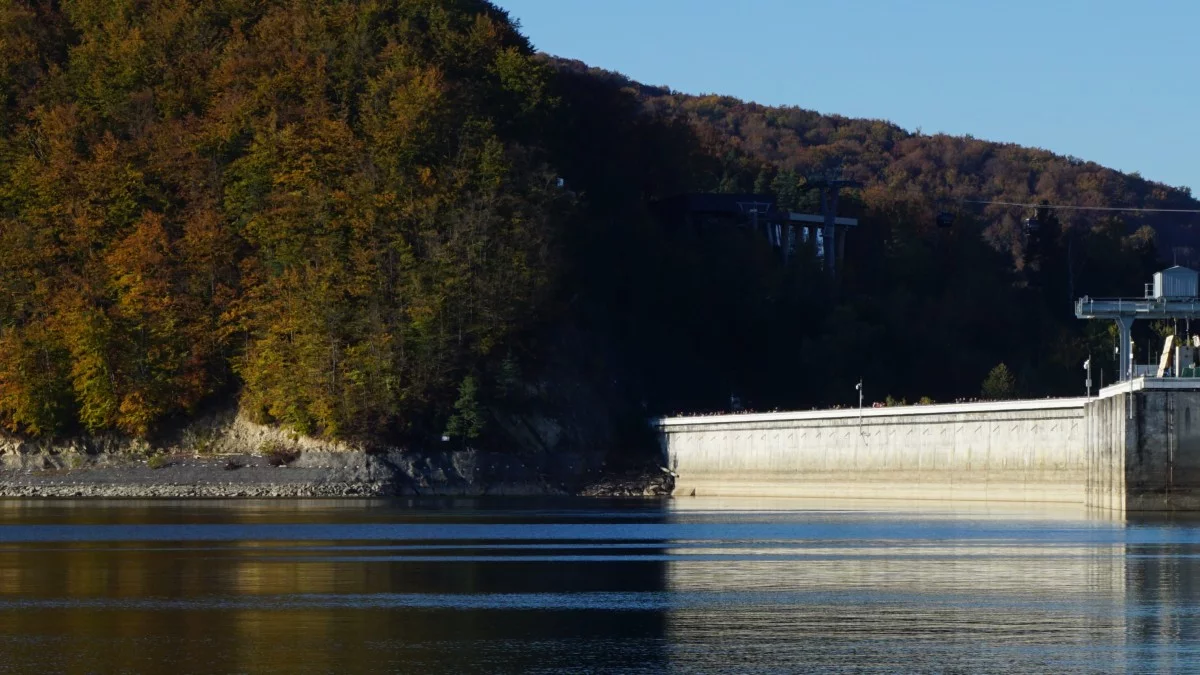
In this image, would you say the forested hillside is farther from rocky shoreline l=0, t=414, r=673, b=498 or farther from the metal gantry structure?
the metal gantry structure

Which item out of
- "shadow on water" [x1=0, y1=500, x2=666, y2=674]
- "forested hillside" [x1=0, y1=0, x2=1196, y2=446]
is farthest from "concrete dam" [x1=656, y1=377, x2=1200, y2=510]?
"shadow on water" [x1=0, y1=500, x2=666, y2=674]

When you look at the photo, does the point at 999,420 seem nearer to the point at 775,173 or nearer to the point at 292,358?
the point at 292,358

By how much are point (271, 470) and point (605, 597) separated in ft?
241

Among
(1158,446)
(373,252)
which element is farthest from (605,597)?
(373,252)

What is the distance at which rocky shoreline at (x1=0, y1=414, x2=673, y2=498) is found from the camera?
11525 cm

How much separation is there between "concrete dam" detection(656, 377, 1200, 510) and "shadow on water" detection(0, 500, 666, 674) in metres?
Answer: 22.9

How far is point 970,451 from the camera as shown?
9875 centimetres

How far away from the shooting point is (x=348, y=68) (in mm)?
135500

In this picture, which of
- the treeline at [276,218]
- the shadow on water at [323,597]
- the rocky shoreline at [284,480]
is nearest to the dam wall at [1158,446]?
the shadow on water at [323,597]

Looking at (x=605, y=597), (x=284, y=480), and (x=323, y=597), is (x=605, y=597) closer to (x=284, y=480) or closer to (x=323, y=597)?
(x=323, y=597)

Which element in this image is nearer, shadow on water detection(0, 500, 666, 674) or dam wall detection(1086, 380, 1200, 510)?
shadow on water detection(0, 500, 666, 674)

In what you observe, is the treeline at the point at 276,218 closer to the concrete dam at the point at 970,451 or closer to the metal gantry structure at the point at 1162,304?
the concrete dam at the point at 970,451

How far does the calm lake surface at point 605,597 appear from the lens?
3509 centimetres

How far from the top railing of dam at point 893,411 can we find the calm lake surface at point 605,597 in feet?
47.1
